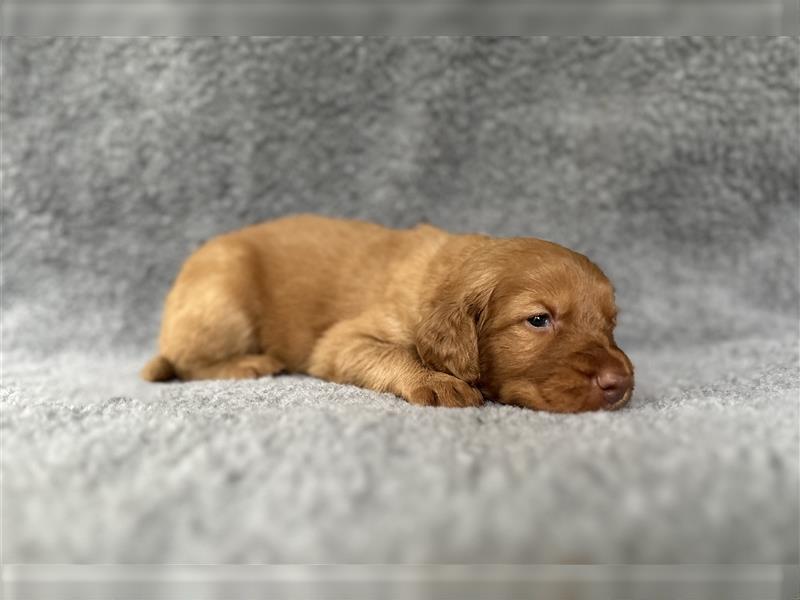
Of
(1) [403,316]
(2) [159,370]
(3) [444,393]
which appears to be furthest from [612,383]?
(2) [159,370]

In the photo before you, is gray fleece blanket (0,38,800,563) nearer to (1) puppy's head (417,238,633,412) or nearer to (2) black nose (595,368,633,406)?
(1) puppy's head (417,238,633,412)

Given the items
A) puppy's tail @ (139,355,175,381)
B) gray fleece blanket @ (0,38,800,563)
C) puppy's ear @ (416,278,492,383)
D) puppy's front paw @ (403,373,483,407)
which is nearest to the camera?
puppy's front paw @ (403,373,483,407)

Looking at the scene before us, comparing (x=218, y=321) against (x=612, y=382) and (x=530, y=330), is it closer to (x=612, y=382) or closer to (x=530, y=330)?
(x=530, y=330)

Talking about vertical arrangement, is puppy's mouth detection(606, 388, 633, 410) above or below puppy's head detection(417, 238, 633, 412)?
below

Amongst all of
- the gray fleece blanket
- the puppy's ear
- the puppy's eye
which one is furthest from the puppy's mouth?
the gray fleece blanket

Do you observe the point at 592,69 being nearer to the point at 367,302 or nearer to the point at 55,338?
the point at 367,302

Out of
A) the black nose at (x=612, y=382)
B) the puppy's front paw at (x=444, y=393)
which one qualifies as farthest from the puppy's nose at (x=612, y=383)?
the puppy's front paw at (x=444, y=393)

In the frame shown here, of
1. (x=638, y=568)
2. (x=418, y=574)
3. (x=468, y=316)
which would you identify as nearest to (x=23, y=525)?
(x=418, y=574)
